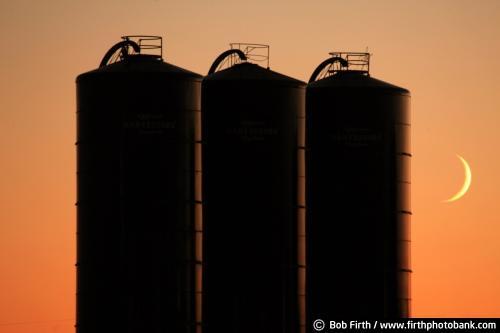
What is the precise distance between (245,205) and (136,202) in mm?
4438

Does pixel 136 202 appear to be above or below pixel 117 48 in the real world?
below

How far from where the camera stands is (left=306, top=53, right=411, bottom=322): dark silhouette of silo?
6444 cm

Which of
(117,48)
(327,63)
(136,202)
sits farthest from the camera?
(327,63)

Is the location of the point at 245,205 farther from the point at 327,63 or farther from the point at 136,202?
the point at 327,63

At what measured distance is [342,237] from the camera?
212ft

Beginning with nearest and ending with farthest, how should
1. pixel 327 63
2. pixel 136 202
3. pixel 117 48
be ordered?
pixel 136 202, pixel 117 48, pixel 327 63

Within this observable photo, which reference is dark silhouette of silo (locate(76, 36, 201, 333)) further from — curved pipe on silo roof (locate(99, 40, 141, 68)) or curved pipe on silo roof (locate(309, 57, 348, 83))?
curved pipe on silo roof (locate(309, 57, 348, 83))

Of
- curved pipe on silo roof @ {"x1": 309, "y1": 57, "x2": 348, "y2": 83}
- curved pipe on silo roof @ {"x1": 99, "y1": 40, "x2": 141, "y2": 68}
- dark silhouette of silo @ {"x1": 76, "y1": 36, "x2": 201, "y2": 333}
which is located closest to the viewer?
dark silhouette of silo @ {"x1": 76, "y1": 36, "x2": 201, "y2": 333}

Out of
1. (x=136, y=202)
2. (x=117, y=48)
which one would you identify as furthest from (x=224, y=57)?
(x=136, y=202)

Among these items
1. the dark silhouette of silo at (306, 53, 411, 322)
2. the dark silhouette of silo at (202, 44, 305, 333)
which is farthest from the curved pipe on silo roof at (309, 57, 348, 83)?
the dark silhouette of silo at (202, 44, 305, 333)

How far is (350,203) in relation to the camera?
64.6 m

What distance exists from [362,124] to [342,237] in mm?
4723

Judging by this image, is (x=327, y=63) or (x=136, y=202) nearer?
(x=136, y=202)

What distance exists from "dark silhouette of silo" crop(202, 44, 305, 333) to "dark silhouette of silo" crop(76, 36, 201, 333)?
129cm
